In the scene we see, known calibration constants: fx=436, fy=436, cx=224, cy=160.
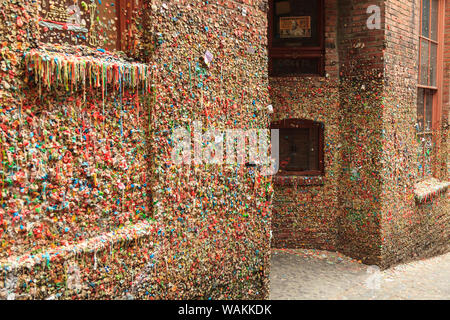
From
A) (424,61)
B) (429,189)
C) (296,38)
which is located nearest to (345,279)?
(429,189)

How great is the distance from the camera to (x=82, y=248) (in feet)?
9.36

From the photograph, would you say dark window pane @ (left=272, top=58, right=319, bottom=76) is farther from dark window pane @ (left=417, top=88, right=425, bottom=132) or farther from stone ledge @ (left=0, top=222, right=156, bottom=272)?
stone ledge @ (left=0, top=222, right=156, bottom=272)

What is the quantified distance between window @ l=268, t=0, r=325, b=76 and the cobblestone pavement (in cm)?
273

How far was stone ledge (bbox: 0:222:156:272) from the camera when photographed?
2535 millimetres

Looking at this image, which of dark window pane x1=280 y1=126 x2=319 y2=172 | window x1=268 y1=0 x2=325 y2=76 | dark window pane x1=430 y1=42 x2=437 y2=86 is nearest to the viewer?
window x1=268 y1=0 x2=325 y2=76

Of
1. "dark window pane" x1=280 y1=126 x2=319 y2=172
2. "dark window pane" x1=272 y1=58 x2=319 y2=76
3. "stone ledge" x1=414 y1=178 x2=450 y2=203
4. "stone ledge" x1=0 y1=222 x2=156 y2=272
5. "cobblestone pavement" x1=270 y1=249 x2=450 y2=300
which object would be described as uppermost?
"dark window pane" x1=272 y1=58 x2=319 y2=76

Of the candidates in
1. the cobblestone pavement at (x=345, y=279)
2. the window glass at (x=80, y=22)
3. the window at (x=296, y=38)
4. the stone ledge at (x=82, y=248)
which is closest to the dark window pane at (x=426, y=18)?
the window at (x=296, y=38)

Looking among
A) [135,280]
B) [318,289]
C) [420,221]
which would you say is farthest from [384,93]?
[135,280]

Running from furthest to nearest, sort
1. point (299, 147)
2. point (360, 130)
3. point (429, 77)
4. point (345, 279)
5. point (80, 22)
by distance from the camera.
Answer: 1. point (429, 77)
2. point (299, 147)
3. point (360, 130)
4. point (345, 279)
5. point (80, 22)

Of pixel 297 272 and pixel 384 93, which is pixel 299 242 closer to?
pixel 297 272

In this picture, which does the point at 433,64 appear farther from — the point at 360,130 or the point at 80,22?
the point at 80,22

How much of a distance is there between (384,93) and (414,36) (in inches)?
50.7

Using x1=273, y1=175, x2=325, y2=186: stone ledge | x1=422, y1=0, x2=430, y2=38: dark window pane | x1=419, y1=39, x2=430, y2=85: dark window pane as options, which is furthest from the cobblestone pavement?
x1=422, y1=0, x2=430, y2=38: dark window pane

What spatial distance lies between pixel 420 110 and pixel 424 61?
0.79 meters
